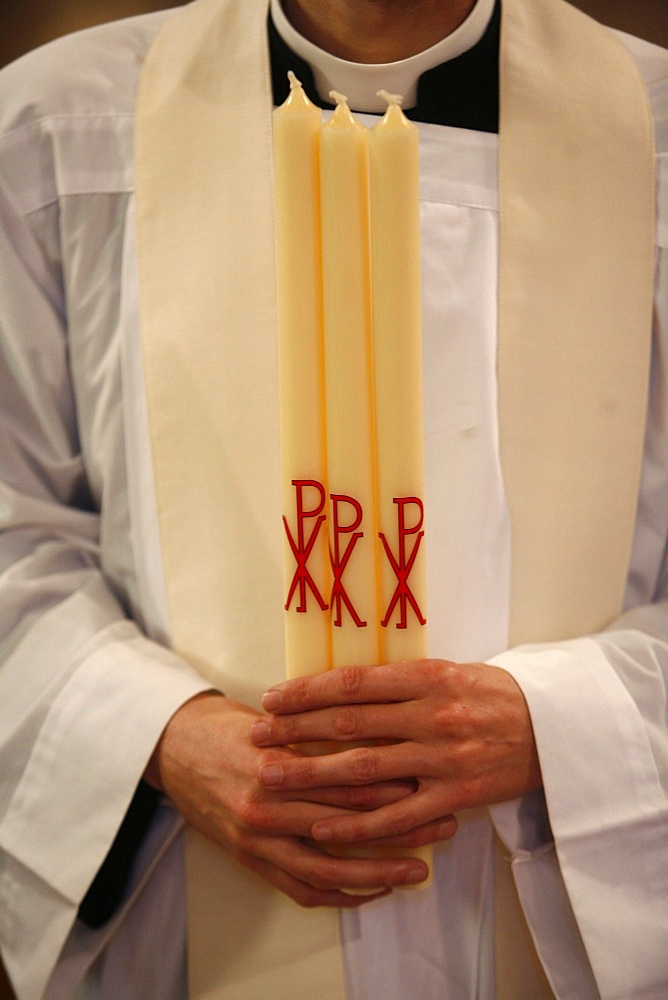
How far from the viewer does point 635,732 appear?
1221mm

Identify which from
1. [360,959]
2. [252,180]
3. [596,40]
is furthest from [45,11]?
[360,959]

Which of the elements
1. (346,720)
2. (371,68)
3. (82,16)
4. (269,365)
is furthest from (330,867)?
(82,16)

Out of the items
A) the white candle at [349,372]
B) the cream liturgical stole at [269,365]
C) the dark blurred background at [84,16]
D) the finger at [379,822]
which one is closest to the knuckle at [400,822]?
the finger at [379,822]

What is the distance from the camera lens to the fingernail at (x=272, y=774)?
1.00m

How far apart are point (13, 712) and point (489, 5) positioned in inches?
48.1

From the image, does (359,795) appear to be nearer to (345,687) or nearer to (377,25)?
(345,687)

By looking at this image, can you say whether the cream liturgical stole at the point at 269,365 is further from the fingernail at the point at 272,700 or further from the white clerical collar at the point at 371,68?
the fingernail at the point at 272,700

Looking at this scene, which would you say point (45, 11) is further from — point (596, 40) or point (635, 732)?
point (635, 732)

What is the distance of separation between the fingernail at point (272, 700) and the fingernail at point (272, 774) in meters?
0.08

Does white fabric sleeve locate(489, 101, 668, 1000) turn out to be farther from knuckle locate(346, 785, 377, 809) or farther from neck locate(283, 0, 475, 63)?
neck locate(283, 0, 475, 63)

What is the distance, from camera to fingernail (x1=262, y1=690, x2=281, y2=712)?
3.14 feet

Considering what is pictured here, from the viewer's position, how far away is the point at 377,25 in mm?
1315

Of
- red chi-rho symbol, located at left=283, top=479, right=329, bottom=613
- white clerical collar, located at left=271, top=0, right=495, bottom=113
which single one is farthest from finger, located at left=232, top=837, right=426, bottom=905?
white clerical collar, located at left=271, top=0, right=495, bottom=113

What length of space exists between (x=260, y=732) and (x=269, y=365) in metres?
0.51
